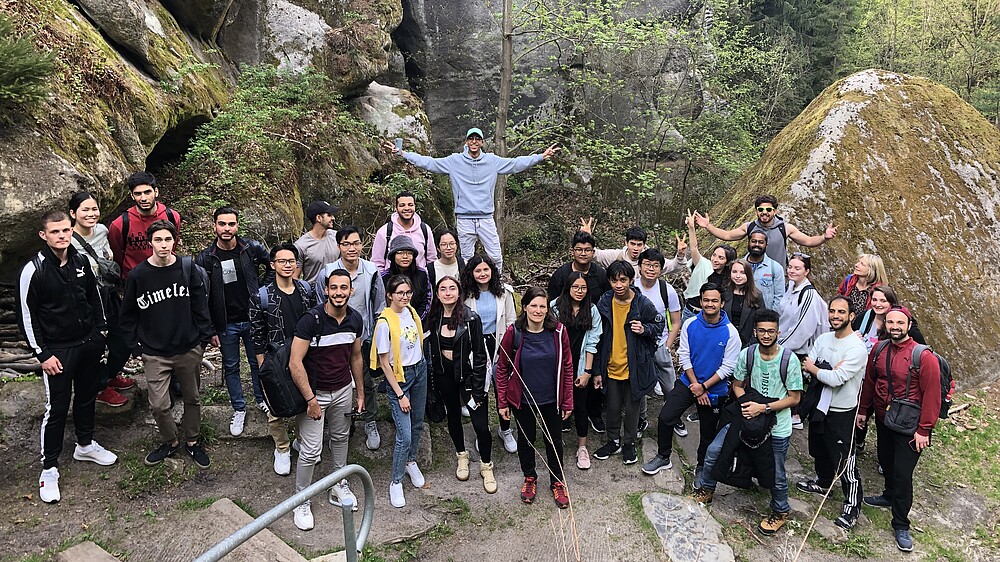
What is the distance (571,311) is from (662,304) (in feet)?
3.23

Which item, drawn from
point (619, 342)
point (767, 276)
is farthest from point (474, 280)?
point (767, 276)

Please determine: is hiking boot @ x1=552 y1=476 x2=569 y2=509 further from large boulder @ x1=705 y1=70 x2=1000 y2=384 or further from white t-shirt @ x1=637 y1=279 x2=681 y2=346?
large boulder @ x1=705 y1=70 x2=1000 y2=384

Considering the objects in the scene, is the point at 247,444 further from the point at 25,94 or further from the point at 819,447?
the point at 819,447

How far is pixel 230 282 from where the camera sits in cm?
514

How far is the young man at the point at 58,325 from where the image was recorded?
423 centimetres

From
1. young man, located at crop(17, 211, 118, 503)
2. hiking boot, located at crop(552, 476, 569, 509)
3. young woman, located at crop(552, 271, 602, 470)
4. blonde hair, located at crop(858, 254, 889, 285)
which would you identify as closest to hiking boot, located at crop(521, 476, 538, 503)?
hiking boot, located at crop(552, 476, 569, 509)

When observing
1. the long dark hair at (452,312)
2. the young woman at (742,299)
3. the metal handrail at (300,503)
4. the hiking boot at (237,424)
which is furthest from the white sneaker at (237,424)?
the young woman at (742,299)

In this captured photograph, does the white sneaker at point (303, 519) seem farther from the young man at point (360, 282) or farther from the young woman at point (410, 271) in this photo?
the young woman at point (410, 271)

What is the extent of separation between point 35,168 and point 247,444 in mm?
3163

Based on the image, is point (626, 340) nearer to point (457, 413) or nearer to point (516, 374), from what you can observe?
point (516, 374)

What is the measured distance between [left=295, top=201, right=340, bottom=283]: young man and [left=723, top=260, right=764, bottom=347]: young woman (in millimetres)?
3942

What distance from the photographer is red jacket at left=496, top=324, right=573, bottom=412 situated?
16.1 feet

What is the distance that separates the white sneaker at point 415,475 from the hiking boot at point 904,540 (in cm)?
427

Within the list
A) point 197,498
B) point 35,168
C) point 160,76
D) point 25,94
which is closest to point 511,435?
point 197,498
